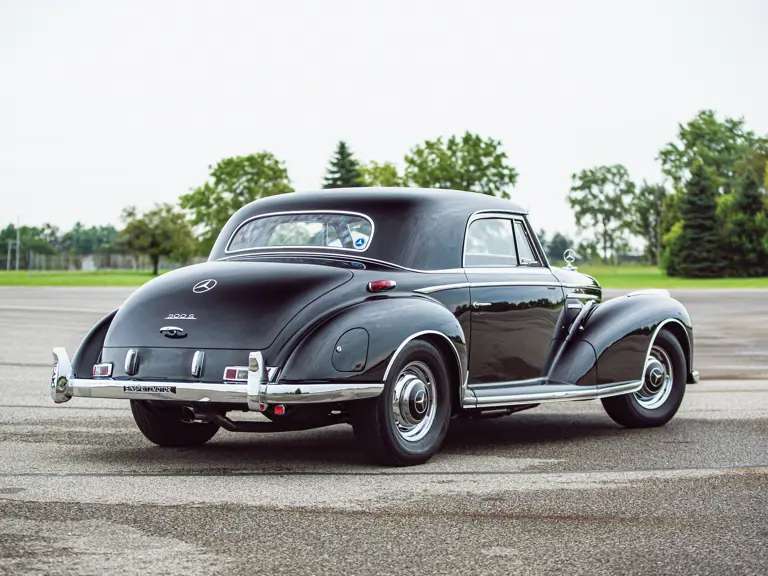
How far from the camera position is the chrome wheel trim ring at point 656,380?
9.80m

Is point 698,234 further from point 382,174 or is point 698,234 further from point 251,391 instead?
point 251,391

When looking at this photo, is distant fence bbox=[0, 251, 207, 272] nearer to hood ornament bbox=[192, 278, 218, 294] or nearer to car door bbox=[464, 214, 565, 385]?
car door bbox=[464, 214, 565, 385]

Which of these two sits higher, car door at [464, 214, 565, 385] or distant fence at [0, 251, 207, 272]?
car door at [464, 214, 565, 385]

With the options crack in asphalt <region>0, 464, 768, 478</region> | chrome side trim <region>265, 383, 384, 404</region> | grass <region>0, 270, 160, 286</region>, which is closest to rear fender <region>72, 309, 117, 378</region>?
crack in asphalt <region>0, 464, 768, 478</region>

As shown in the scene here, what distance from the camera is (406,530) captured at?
217 inches

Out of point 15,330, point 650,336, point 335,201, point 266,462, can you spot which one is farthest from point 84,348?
point 15,330

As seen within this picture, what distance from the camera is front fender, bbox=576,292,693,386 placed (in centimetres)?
920

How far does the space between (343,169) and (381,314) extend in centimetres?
8378

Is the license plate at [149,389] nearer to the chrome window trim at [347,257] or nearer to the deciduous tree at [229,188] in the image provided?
the chrome window trim at [347,257]

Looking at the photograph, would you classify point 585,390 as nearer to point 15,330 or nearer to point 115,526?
point 115,526

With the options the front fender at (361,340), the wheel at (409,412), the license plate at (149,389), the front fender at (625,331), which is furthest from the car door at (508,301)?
the license plate at (149,389)

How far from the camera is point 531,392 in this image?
8.48m

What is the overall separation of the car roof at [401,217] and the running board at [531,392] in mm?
922

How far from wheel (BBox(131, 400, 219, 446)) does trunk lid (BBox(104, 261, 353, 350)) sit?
31.8 inches
